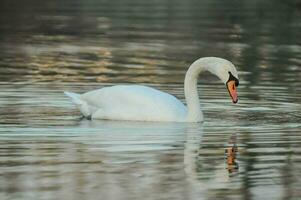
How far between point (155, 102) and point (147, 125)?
53 centimetres

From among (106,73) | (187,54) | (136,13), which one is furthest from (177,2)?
(106,73)

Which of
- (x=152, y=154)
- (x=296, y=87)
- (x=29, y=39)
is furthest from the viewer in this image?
(x=29, y=39)

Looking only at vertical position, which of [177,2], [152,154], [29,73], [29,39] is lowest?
[177,2]

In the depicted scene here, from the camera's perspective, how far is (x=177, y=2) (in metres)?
58.1

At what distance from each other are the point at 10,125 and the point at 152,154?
2.92 m

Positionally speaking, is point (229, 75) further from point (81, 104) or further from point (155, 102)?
point (81, 104)

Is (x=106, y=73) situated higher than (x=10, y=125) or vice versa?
(x=10, y=125)

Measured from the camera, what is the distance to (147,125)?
15.4 m

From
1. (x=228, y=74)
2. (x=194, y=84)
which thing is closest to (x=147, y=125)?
(x=228, y=74)

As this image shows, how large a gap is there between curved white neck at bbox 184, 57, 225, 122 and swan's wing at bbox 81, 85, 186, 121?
0.13m

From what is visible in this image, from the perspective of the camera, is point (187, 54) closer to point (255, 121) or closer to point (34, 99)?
point (34, 99)

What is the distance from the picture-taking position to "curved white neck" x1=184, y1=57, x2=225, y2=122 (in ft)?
51.9

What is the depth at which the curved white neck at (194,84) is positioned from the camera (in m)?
15.8

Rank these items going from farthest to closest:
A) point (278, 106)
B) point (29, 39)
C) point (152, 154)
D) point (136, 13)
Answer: point (136, 13) < point (29, 39) < point (278, 106) < point (152, 154)
